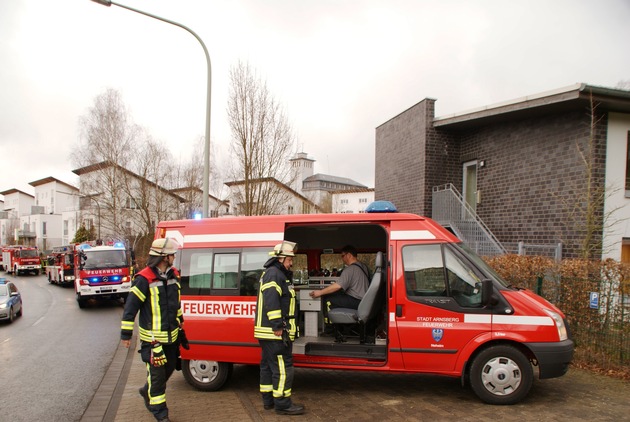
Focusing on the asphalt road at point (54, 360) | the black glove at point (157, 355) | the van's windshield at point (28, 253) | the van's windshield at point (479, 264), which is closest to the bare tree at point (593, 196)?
the van's windshield at point (479, 264)

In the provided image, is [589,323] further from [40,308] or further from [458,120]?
[40,308]

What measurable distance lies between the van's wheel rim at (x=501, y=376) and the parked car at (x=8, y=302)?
14604 millimetres

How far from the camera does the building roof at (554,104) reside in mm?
10578

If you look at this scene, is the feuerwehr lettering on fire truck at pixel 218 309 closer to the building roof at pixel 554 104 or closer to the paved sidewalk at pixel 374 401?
the paved sidewalk at pixel 374 401

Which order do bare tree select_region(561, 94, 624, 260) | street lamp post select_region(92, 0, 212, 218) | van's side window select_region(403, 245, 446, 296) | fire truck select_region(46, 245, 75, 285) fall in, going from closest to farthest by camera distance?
van's side window select_region(403, 245, 446, 296) → street lamp post select_region(92, 0, 212, 218) → bare tree select_region(561, 94, 624, 260) → fire truck select_region(46, 245, 75, 285)

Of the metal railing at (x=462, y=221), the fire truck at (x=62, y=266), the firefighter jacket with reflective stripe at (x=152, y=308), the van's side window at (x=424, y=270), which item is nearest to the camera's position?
the firefighter jacket with reflective stripe at (x=152, y=308)

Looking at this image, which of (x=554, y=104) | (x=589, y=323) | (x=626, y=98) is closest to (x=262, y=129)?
(x=554, y=104)

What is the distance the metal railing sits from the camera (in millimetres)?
13094

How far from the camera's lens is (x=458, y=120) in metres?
14.4

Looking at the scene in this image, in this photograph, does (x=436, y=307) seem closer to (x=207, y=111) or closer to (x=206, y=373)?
(x=206, y=373)

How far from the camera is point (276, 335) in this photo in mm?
5305

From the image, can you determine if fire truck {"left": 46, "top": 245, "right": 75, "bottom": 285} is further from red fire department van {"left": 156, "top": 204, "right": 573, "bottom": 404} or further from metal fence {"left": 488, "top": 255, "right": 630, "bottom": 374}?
metal fence {"left": 488, "top": 255, "right": 630, "bottom": 374}

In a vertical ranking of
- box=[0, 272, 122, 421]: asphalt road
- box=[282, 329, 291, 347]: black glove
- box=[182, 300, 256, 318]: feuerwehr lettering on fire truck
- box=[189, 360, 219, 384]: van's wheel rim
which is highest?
box=[182, 300, 256, 318]: feuerwehr lettering on fire truck

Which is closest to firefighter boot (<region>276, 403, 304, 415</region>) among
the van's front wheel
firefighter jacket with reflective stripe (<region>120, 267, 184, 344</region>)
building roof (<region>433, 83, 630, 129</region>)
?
firefighter jacket with reflective stripe (<region>120, 267, 184, 344</region>)
